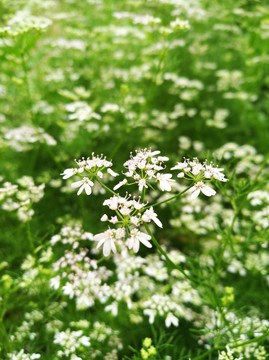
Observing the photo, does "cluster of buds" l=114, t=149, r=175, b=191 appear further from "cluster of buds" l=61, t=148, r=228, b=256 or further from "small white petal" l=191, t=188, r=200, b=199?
"small white petal" l=191, t=188, r=200, b=199

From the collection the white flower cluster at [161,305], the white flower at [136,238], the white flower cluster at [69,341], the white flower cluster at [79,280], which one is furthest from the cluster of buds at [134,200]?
the white flower cluster at [161,305]

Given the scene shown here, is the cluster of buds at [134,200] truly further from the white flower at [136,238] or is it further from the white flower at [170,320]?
the white flower at [170,320]

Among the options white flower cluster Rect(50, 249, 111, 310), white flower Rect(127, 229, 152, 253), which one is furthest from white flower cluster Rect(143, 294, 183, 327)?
white flower Rect(127, 229, 152, 253)

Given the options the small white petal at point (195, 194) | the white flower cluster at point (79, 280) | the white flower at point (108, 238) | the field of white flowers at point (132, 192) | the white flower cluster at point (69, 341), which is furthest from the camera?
the field of white flowers at point (132, 192)

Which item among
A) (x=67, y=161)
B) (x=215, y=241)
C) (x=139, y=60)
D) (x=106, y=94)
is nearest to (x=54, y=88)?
(x=106, y=94)

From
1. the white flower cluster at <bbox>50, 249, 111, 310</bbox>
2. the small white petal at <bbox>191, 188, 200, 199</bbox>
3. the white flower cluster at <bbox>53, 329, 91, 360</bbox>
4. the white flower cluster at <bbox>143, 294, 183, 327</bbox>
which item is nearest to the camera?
the small white petal at <bbox>191, 188, 200, 199</bbox>

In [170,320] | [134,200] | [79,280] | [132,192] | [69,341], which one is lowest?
[69,341]

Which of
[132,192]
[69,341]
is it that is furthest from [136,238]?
[132,192]

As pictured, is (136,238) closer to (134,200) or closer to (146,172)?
(134,200)

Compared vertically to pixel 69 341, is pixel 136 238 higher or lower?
higher

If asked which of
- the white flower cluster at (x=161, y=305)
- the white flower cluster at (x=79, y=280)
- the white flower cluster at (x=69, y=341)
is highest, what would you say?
the white flower cluster at (x=79, y=280)
